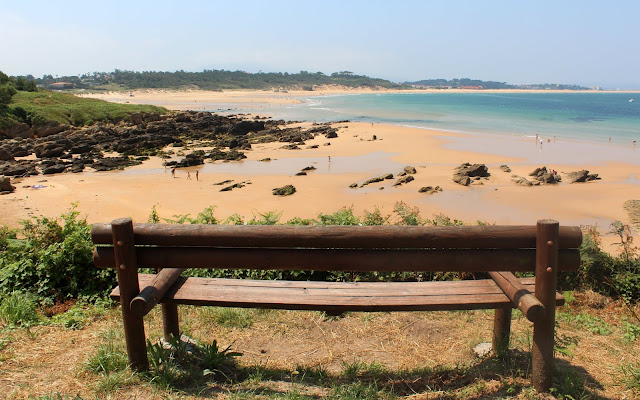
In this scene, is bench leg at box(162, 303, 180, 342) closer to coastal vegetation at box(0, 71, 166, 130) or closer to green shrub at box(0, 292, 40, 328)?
green shrub at box(0, 292, 40, 328)

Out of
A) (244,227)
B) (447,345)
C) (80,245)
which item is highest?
(244,227)

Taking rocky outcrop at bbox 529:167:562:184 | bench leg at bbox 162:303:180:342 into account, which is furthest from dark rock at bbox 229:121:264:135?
bench leg at bbox 162:303:180:342

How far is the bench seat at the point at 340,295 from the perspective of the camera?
3.32 meters

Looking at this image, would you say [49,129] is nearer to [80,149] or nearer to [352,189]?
[80,149]

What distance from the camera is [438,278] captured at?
568 cm

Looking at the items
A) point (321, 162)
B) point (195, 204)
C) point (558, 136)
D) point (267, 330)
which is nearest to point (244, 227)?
point (267, 330)

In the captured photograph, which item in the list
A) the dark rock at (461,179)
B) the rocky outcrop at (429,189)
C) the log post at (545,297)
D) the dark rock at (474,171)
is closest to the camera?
the log post at (545,297)

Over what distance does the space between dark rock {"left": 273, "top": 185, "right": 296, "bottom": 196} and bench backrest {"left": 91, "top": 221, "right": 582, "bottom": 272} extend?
14863 millimetres

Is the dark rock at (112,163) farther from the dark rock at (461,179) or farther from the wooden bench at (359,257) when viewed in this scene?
the wooden bench at (359,257)

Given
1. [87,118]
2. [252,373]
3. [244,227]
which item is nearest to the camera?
[244,227]

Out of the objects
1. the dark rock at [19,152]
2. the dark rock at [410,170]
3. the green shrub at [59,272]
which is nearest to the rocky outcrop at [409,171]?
the dark rock at [410,170]

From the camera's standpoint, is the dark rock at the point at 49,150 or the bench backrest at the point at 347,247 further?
the dark rock at the point at 49,150

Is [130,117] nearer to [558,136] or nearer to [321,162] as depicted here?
[321,162]

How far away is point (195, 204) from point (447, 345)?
13.7m
